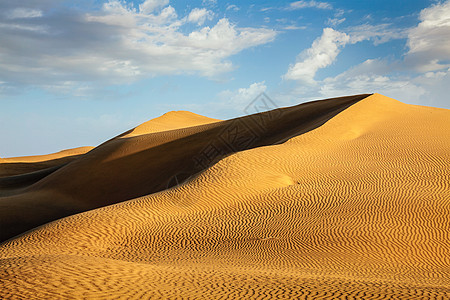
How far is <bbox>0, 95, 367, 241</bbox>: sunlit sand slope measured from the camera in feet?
83.1

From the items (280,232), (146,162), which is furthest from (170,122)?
(280,232)

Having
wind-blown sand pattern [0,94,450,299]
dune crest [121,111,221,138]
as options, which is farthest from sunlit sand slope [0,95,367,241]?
dune crest [121,111,221,138]

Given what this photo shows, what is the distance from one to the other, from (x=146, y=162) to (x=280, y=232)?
728 inches

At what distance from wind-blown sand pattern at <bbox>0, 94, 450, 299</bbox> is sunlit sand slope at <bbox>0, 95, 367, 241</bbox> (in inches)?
60.3

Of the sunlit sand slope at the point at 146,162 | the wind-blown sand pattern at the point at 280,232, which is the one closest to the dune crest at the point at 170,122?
the sunlit sand slope at the point at 146,162

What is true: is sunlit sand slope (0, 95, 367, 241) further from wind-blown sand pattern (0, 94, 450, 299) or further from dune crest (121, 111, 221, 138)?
dune crest (121, 111, 221, 138)

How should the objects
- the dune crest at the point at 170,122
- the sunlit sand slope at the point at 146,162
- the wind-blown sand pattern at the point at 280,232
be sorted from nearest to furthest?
the wind-blown sand pattern at the point at 280,232 < the sunlit sand slope at the point at 146,162 < the dune crest at the point at 170,122

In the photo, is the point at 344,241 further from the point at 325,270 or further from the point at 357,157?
the point at 357,157

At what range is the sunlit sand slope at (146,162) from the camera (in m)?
25.3

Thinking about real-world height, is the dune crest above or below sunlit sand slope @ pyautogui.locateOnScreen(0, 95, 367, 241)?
above

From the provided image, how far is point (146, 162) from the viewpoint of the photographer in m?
30.0

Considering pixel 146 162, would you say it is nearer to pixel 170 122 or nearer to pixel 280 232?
pixel 280 232

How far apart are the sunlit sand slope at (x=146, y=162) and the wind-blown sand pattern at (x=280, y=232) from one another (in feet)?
5.03

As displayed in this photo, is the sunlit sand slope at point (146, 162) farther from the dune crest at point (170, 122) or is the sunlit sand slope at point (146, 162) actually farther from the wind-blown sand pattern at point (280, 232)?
the dune crest at point (170, 122)
